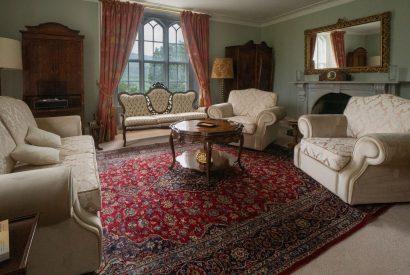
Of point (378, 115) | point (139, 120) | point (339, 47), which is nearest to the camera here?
point (378, 115)

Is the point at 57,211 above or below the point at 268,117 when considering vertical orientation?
below

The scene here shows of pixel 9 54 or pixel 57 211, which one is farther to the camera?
pixel 9 54

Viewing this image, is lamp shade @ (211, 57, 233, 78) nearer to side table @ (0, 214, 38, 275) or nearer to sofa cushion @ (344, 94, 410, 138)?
sofa cushion @ (344, 94, 410, 138)

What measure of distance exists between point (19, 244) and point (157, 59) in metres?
5.11

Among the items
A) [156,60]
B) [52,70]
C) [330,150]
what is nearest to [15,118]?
[52,70]

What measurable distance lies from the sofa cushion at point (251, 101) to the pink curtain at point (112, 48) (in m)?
2.10

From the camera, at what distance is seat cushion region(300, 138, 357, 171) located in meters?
2.34

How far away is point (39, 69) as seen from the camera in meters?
4.00

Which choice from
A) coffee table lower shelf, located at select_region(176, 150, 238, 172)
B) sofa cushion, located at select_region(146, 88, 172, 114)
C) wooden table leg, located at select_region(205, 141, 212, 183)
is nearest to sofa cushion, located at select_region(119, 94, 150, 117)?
sofa cushion, located at select_region(146, 88, 172, 114)

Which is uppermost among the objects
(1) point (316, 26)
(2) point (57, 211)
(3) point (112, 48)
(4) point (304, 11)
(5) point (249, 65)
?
(4) point (304, 11)

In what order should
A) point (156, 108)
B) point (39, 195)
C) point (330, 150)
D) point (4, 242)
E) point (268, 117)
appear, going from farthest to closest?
point (156, 108) < point (268, 117) < point (330, 150) < point (39, 195) < point (4, 242)

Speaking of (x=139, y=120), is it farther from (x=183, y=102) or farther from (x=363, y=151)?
(x=363, y=151)

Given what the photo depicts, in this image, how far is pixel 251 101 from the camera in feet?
15.0

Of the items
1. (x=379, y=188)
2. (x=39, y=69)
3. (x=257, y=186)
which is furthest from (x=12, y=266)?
(x=39, y=69)
